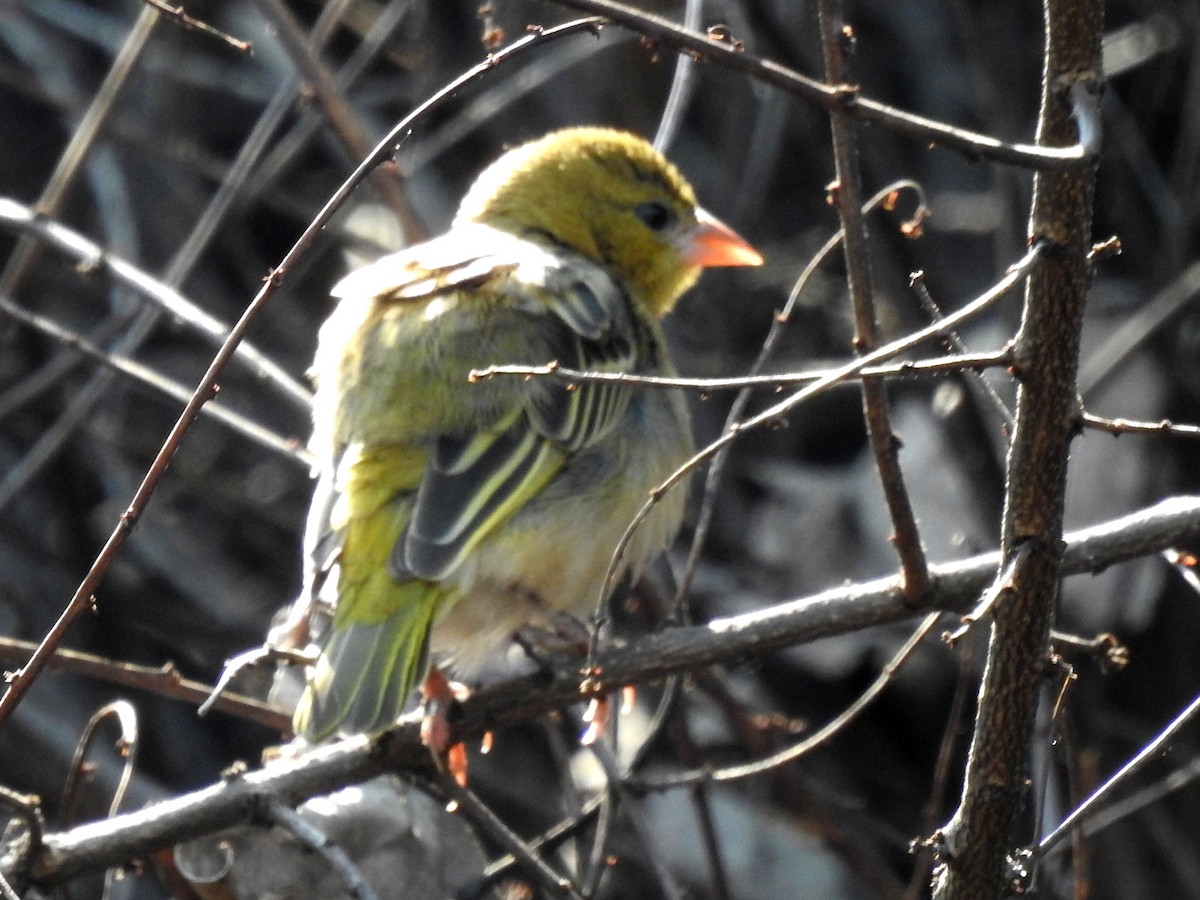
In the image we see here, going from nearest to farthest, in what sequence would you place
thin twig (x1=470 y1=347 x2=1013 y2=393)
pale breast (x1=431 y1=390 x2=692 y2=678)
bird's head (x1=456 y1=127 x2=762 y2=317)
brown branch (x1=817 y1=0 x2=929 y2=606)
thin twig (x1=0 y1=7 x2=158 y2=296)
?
thin twig (x1=470 y1=347 x2=1013 y2=393) → brown branch (x1=817 y1=0 x2=929 y2=606) → pale breast (x1=431 y1=390 x2=692 y2=678) → thin twig (x1=0 y1=7 x2=158 y2=296) → bird's head (x1=456 y1=127 x2=762 y2=317)

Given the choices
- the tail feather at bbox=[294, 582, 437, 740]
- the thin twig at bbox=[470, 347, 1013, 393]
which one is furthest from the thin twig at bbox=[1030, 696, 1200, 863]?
the tail feather at bbox=[294, 582, 437, 740]

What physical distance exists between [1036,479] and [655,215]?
285 cm

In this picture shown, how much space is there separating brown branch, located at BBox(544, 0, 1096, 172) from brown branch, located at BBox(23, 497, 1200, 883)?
4.24 feet

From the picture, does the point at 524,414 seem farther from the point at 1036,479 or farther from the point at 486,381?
the point at 1036,479

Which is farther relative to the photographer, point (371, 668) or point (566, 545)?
point (566, 545)

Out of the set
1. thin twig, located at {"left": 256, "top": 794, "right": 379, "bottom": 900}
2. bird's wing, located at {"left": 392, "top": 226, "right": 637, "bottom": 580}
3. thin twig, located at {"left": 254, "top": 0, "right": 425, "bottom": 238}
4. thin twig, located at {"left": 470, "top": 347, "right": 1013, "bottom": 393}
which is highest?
thin twig, located at {"left": 254, "top": 0, "right": 425, "bottom": 238}

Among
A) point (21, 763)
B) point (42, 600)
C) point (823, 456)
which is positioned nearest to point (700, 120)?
point (823, 456)

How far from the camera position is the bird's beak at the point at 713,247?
16.6ft

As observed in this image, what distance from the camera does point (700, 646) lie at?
11.0 ft

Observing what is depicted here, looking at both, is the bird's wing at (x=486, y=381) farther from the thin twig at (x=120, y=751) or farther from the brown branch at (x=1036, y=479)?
the brown branch at (x=1036, y=479)

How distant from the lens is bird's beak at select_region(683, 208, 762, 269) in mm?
5070

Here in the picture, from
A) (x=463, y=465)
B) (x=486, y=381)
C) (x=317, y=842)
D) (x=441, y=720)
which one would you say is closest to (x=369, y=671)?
(x=441, y=720)

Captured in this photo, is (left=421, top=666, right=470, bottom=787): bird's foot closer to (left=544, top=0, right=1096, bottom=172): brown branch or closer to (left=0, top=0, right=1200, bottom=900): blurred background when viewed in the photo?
(left=0, top=0, right=1200, bottom=900): blurred background

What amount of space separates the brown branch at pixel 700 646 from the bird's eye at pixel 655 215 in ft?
6.36
